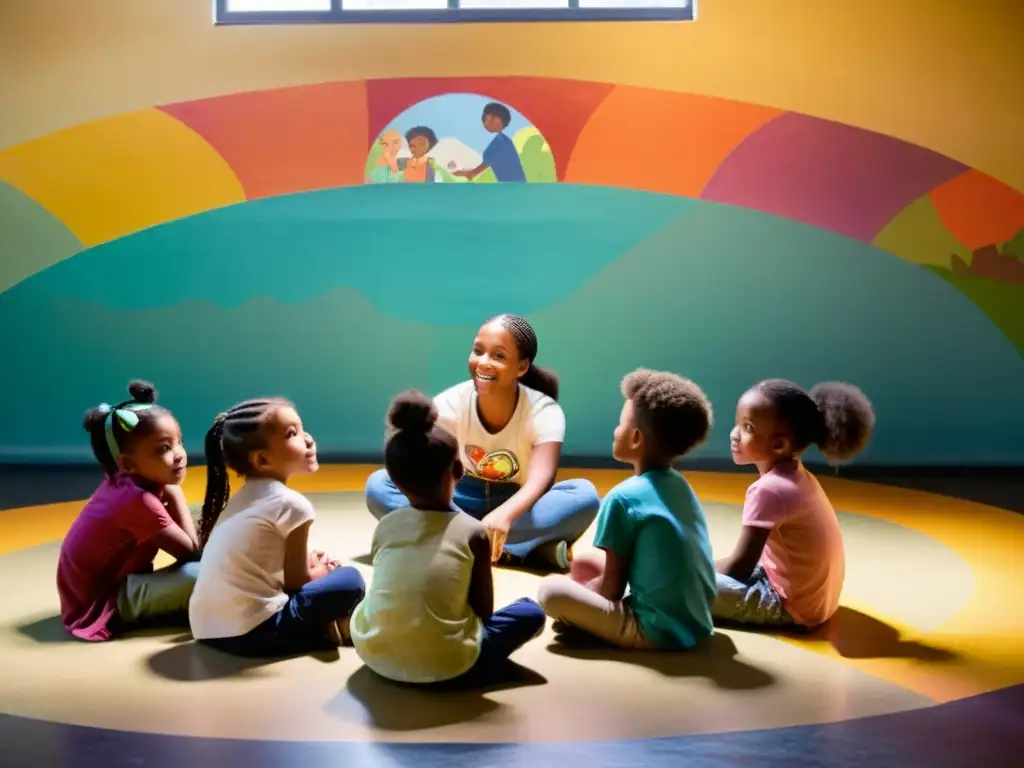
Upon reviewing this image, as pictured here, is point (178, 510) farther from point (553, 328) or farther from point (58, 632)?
point (553, 328)

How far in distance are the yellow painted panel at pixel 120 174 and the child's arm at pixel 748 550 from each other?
447 cm

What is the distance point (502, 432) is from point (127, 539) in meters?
1.54

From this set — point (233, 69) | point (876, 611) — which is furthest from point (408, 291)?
point (876, 611)

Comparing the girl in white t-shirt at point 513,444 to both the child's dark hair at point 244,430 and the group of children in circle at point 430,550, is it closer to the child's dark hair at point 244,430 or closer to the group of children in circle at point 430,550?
the group of children in circle at point 430,550

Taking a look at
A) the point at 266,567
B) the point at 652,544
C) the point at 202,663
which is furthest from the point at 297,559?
the point at 652,544

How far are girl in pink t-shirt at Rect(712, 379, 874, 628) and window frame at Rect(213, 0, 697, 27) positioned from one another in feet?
12.3

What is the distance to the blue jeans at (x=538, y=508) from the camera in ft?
14.6

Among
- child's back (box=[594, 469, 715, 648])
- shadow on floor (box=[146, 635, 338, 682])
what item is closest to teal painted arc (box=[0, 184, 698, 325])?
child's back (box=[594, 469, 715, 648])

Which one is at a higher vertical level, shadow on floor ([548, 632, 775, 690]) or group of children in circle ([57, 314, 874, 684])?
group of children in circle ([57, 314, 874, 684])

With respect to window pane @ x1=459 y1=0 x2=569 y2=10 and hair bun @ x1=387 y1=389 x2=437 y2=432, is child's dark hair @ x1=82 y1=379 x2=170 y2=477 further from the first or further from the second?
window pane @ x1=459 y1=0 x2=569 y2=10

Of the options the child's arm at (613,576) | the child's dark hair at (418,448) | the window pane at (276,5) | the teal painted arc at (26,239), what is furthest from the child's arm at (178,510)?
the window pane at (276,5)

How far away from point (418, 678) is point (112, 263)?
15.9ft

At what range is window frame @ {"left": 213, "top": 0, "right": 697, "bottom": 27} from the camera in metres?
6.63

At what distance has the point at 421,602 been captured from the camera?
2875mm
